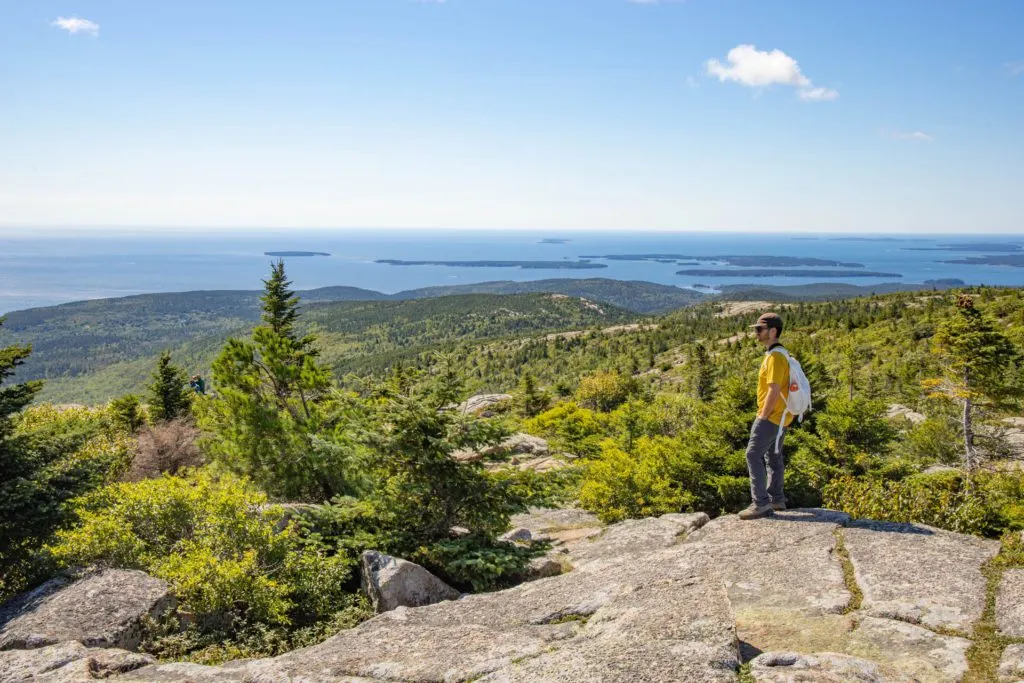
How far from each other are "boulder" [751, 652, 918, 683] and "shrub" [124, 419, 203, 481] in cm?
2464

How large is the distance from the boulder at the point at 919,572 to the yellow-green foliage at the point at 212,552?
725 cm

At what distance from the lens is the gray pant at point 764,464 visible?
8.11m

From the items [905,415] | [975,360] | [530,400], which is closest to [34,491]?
[975,360]

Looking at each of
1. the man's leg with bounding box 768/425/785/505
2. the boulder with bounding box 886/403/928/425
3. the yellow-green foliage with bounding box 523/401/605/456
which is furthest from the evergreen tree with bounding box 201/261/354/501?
the boulder with bounding box 886/403/928/425

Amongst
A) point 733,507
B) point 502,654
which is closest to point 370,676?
point 502,654

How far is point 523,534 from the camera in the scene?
41.7 feet

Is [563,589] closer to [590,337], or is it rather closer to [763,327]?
[763,327]

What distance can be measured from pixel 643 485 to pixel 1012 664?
1010cm

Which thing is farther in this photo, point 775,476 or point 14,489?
point 14,489

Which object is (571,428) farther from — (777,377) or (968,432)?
(777,377)

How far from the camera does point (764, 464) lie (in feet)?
27.8

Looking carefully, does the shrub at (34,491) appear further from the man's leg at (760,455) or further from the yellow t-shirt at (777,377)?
the yellow t-shirt at (777,377)

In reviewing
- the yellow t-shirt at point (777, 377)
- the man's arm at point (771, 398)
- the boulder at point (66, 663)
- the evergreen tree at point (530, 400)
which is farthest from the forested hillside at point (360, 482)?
the evergreen tree at point (530, 400)

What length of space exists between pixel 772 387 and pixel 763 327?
2.95 feet
